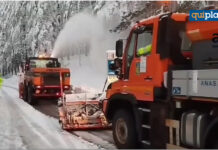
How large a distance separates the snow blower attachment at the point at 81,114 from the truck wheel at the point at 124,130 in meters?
2.36

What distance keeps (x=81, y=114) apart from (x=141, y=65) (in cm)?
377

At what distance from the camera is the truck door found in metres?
7.09

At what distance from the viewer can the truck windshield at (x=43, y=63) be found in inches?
767

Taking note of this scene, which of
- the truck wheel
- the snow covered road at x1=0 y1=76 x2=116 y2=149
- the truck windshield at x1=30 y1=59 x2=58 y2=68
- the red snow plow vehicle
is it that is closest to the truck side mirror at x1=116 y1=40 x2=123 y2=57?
the truck wheel

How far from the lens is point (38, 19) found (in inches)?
2157

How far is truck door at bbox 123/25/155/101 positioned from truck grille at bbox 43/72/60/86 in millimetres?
10572

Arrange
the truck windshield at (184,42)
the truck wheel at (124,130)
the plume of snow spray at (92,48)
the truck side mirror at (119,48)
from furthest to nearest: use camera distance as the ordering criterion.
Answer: the plume of snow spray at (92,48), the truck side mirror at (119,48), the truck wheel at (124,130), the truck windshield at (184,42)

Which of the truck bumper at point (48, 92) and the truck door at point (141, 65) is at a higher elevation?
the truck door at point (141, 65)

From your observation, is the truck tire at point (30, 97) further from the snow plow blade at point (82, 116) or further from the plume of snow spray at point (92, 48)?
the plume of snow spray at point (92, 48)

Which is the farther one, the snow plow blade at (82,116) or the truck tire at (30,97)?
the truck tire at (30,97)

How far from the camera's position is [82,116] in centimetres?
1057

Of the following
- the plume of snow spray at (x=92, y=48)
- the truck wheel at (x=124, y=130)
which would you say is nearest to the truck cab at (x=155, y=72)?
the truck wheel at (x=124, y=130)


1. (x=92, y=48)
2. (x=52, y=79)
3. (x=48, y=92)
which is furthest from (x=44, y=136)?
(x=92, y=48)

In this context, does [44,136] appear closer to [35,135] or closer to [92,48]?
[35,135]
